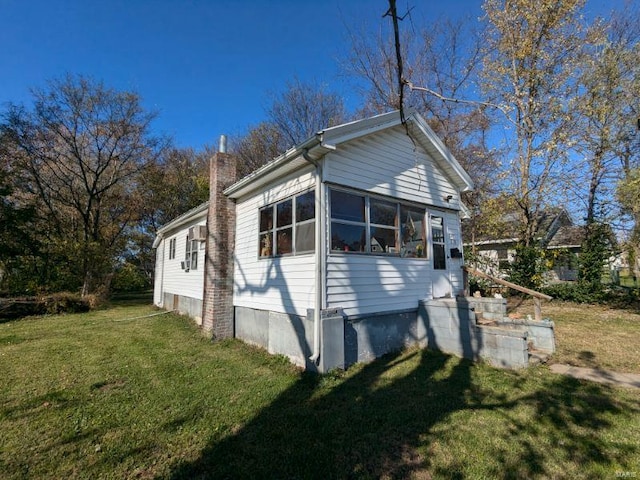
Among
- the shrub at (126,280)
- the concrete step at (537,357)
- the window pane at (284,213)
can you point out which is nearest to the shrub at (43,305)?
the shrub at (126,280)

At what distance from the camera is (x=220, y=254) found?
8312 millimetres

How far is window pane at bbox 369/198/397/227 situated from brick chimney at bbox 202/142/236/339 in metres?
3.98

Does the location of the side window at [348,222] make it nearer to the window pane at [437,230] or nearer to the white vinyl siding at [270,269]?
the white vinyl siding at [270,269]

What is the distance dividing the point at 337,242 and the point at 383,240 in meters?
1.31

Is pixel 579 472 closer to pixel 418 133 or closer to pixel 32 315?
pixel 418 133

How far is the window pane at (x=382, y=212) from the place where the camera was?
6.70m

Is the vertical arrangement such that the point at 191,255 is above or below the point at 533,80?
below

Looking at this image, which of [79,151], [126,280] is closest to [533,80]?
[79,151]

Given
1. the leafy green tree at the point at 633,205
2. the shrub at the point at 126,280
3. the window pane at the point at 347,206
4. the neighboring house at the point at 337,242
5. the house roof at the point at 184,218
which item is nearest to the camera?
the neighboring house at the point at 337,242

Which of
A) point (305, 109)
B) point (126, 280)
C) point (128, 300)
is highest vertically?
point (305, 109)

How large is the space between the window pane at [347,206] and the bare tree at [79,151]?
49.0 feet

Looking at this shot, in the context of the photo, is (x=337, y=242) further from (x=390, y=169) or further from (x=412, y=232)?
(x=412, y=232)

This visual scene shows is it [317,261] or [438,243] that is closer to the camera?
[317,261]

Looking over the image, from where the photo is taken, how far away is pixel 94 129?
17.5 meters
